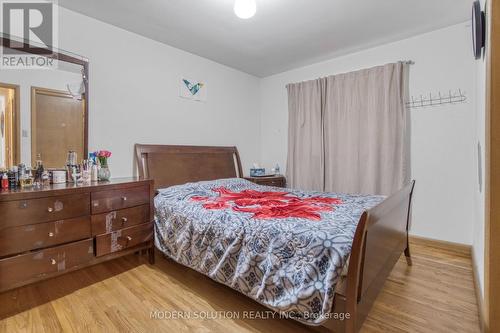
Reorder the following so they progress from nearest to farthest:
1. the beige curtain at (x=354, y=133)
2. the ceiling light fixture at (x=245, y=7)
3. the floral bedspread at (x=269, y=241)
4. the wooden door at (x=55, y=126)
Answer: the floral bedspread at (x=269, y=241) → the ceiling light fixture at (x=245, y=7) → the wooden door at (x=55, y=126) → the beige curtain at (x=354, y=133)

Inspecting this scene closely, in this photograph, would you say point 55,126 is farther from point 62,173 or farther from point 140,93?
point 140,93

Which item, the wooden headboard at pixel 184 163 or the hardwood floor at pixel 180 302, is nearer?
the hardwood floor at pixel 180 302

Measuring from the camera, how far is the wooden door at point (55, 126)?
7.21ft

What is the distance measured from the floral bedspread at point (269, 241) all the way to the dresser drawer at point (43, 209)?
2.23 feet

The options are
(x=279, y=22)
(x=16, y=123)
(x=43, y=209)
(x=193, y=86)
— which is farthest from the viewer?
(x=193, y=86)

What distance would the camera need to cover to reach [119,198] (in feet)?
7.25

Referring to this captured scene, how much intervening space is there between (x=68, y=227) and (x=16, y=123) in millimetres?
1009

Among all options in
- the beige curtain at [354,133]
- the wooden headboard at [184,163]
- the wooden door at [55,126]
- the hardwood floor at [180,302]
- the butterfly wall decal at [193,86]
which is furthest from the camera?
the butterfly wall decal at [193,86]

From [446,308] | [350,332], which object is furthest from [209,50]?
[446,308]

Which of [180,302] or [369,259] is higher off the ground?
[369,259]

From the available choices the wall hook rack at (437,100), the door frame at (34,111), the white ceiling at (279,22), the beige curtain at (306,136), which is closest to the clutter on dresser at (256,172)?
the beige curtain at (306,136)

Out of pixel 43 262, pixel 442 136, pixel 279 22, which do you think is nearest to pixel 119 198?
pixel 43 262

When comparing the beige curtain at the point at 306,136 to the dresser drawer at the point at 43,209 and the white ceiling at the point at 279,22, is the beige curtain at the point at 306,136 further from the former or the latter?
the dresser drawer at the point at 43,209

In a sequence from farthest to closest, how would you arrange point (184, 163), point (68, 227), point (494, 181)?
point (184, 163) → point (68, 227) → point (494, 181)
